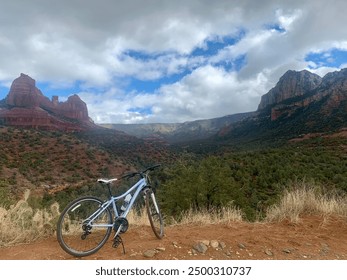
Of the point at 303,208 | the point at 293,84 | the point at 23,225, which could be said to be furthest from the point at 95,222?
the point at 293,84

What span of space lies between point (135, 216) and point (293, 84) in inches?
6471

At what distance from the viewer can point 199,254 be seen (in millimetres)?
4734

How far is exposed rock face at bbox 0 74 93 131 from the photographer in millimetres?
104062

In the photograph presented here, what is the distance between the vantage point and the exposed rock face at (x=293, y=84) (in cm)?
14950

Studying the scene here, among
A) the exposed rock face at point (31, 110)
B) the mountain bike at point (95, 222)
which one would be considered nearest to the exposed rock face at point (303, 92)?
the exposed rock face at point (31, 110)

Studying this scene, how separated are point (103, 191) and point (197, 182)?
13.5 metres

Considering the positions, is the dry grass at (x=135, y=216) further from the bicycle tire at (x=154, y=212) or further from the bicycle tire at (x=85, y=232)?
the bicycle tire at (x=154, y=212)

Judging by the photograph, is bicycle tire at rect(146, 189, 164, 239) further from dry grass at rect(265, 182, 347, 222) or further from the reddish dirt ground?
dry grass at rect(265, 182, 347, 222)

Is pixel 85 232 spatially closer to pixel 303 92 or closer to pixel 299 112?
pixel 299 112


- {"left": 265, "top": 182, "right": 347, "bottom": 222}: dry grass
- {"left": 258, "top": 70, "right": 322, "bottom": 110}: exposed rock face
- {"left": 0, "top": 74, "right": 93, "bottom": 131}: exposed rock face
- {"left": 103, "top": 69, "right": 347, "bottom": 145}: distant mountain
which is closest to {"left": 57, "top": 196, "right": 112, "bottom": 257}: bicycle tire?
{"left": 265, "top": 182, "right": 347, "bottom": 222}: dry grass

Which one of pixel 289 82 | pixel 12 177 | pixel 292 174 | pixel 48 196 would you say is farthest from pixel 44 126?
pixel 289 82

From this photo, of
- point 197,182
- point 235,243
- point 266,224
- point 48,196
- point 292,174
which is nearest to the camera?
point 235,243

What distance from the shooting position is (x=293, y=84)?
15800cm

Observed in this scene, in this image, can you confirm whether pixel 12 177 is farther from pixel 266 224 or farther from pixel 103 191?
pixel 266 224
